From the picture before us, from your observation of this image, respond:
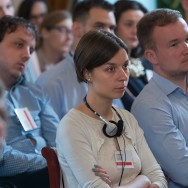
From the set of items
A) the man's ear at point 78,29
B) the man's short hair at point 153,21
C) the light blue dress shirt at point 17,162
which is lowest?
Answer: the light blue dress shirt at point 17,162

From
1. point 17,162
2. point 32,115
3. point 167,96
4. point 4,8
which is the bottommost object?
point 17,162

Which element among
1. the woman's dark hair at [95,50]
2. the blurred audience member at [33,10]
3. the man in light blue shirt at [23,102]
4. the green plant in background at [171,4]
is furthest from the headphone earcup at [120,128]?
the green plant in background at [171,4]

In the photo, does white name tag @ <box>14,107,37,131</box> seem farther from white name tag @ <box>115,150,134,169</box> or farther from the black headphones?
white name tag @ <box>115,150,134,169</box>

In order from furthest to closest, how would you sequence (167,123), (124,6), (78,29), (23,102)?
(124,6)
(78,29)
(23,102)
(167,123)

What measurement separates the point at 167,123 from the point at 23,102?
100cm

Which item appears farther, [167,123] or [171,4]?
[171,4]

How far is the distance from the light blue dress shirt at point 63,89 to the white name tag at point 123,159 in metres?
1.16

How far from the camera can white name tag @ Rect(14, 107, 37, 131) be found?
3098 mm

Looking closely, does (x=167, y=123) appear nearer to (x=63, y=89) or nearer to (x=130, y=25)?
(x=63, y=89)

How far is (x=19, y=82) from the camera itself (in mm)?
3320

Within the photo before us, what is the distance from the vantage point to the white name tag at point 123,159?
239 cm

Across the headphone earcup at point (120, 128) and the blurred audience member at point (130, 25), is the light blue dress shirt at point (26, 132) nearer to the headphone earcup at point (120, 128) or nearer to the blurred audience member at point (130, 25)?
the headphone earcup at point (120, 128)

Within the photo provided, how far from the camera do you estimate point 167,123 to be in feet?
8.80

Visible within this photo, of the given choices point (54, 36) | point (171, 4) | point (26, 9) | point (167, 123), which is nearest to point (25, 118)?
point (167, 123)
